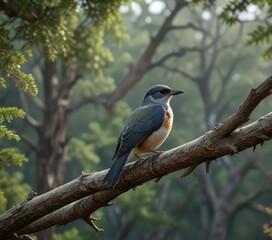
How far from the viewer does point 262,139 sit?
164 inches

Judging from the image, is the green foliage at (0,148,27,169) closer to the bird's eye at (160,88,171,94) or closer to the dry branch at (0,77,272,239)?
the dry branch at (0,77,272,239)

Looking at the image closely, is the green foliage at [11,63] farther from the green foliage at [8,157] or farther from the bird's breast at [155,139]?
the bird's breast at [155,139]

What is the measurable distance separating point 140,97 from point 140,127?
25665mm

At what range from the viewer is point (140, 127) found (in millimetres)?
6238

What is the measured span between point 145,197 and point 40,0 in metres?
→ 13.9

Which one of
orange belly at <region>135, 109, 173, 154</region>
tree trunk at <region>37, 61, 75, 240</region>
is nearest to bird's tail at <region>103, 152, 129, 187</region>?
orange belly at <region>135, 109, 173, 154</region>

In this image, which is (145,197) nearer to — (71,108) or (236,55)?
(71,108)

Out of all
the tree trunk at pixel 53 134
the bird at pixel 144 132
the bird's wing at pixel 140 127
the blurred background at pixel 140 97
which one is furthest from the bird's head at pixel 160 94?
the tree trunk at pixel 53 134

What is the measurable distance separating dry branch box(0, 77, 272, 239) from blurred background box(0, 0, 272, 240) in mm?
1508

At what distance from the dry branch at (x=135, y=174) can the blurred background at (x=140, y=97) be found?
1508 millimetres

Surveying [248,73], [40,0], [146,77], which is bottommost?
[40,0]

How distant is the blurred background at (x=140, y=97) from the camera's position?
29.6 ft

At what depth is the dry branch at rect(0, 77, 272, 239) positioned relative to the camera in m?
4.12

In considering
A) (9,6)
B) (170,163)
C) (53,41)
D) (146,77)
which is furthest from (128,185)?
(146,77)
